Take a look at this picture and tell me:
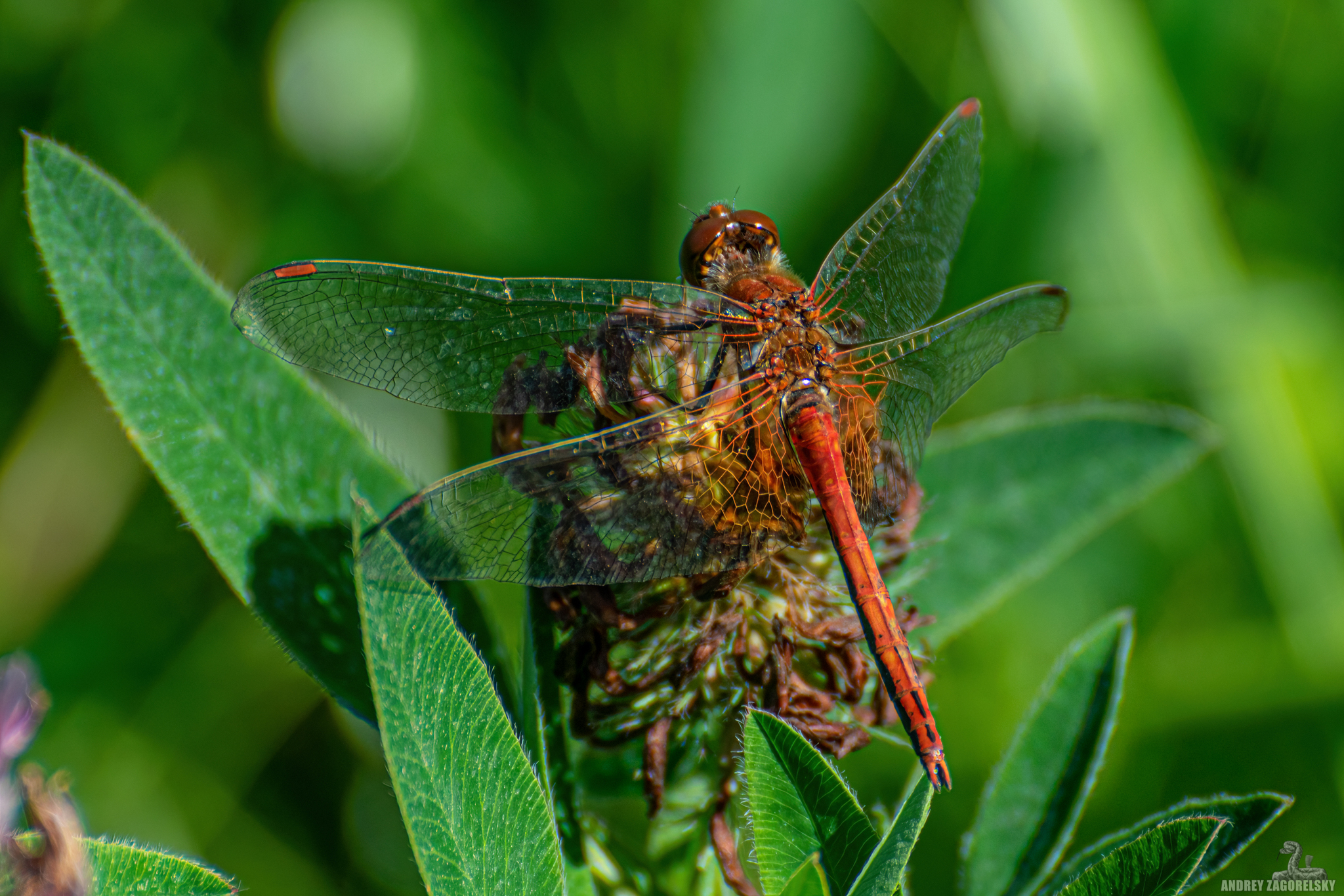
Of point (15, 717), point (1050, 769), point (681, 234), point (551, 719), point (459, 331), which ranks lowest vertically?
point (1050, 769)

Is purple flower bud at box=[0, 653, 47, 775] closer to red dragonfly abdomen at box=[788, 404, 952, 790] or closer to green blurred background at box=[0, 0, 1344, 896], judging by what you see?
red dragonfly abdomen at box=[788, 404, 952, 790]

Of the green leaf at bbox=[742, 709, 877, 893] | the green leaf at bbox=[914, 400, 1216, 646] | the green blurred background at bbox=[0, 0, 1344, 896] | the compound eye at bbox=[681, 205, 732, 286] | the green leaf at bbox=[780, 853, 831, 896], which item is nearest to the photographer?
the green leaf at bbox=[780, 853, 831, 896]

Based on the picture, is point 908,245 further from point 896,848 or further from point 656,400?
point 896,848

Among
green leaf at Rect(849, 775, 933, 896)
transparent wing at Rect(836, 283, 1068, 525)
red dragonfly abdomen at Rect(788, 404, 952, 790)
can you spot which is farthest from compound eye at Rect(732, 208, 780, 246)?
green leaf at Rect(849, 775, 933, 896)

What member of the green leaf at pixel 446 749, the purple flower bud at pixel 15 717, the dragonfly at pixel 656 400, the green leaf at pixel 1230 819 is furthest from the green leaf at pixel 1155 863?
the purple flower bud at pixel 15 717

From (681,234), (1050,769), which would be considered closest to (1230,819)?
(1050,769)

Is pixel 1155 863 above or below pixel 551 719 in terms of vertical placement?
below

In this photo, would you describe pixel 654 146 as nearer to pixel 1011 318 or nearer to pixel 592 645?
pixel 1011 318
